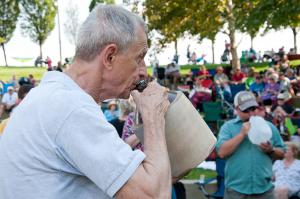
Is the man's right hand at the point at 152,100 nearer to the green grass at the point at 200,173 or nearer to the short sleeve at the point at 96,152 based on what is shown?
the short sleeve at the point at 96,152

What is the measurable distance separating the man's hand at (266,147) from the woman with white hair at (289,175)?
1575 millimetres

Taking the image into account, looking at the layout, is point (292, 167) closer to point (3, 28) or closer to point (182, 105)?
point (182, 105)

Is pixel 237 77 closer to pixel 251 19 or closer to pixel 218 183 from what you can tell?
pixel 251 19

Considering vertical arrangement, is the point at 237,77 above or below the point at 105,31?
below

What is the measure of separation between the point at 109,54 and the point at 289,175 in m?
5.49

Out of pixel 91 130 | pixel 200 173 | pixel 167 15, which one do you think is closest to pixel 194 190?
pixel 200 173

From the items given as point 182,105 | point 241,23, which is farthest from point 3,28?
point 182,105

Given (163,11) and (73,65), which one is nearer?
(73,65)

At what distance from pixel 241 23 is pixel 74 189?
9927 millimetres

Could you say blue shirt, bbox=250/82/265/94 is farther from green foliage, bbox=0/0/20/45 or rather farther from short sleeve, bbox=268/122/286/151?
green foliage, bbox=0/0/20/45

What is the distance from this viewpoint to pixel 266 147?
501 centimetres

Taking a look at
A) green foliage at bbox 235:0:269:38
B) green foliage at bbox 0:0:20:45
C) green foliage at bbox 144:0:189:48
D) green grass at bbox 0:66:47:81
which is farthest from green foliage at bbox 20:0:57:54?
green foliage at bbox 235:0:269:38

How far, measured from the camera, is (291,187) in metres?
6.61

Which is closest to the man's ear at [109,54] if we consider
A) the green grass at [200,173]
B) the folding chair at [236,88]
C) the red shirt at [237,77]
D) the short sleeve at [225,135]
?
the short sleeve at [225,135]
